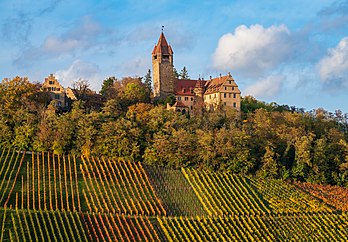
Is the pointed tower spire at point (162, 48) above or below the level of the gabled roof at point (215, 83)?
above

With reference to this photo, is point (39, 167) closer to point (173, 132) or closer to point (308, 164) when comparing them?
point (173, 132)

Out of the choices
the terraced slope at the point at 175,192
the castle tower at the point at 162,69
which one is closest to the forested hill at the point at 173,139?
the terraced slope at the point at 175,192

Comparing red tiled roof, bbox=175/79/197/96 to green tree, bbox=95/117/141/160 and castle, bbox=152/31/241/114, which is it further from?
green tree, bbox=95/117/141/160

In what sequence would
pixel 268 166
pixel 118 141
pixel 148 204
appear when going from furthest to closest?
1. pixel 268 166
2. pixel 118 141
3. pixel 148 204

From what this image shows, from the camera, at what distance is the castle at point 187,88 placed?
7956 centimetres

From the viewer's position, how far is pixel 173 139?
61.2 m

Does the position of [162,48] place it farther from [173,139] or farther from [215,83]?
[173,139]

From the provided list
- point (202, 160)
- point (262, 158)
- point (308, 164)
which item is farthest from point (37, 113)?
point (308, 164)

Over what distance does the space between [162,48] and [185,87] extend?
665 cm

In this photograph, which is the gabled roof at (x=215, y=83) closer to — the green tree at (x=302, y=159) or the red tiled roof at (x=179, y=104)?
the red tiled roof at (x=179, y=104)

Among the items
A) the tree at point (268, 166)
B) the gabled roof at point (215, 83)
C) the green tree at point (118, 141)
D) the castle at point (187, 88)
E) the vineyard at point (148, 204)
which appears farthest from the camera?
the gabled roof at point (215, 83)

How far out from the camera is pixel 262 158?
61594mm

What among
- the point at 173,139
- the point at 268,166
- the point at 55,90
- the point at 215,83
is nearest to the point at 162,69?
the point at 215,83

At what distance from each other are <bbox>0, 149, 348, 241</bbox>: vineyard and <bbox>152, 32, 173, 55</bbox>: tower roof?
29527 mm
